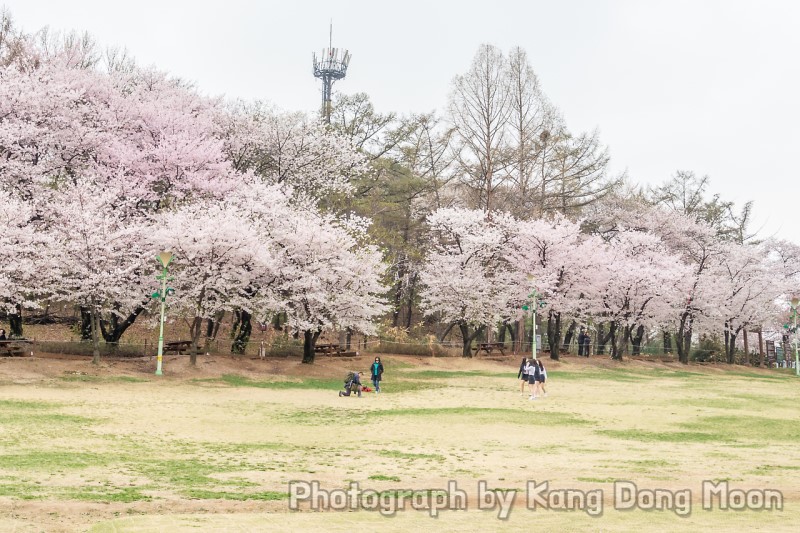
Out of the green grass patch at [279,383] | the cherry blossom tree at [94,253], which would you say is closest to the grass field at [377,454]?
the green grass patch at [279,383]

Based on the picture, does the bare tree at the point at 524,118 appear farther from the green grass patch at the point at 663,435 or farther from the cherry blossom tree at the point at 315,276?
the green grass patch at the point at 663,435

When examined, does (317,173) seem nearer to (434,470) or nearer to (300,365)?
(300,365)

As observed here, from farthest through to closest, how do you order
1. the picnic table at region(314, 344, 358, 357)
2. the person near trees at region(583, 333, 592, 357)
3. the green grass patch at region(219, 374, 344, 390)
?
the person near trees at region(583, 333, 592, 357) → the picnic table at region(314, 344, 358, 357) → the green grass patch at region(219, 374, 344, 390)

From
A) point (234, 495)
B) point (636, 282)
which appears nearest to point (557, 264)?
point (636, 282)

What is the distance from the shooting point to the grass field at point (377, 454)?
9531mm

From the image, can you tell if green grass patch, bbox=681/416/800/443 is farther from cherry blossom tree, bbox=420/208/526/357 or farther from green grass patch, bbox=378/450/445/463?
cherry blossom tree, bbox=420/208/526/357

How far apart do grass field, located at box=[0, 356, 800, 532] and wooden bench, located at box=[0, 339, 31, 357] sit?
9.58 ft

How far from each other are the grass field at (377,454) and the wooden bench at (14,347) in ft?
9.58

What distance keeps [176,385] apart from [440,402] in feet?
38.9

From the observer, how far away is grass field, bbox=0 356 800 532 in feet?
31.3

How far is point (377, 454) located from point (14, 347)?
2720cm

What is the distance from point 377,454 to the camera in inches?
604

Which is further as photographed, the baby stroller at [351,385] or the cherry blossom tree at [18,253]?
the cherry blossom tree at [18,253]

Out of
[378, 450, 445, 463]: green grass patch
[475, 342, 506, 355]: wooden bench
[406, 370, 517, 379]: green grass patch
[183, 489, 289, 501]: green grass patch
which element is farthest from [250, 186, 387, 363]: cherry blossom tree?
[183, 489, 289, 501]: green grass patch
